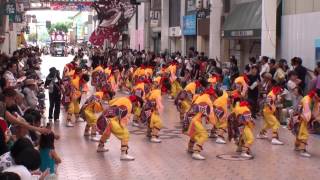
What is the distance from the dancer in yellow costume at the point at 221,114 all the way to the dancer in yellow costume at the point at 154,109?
1.34 meters

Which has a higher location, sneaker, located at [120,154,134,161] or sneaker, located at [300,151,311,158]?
sneaker, located at [120,154,134,161]

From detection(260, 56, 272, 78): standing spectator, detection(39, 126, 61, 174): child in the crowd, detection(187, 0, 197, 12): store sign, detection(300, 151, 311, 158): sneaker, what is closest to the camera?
detection(39, 126, 61, 174): child in the crowd

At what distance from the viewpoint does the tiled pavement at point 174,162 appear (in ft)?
34.1

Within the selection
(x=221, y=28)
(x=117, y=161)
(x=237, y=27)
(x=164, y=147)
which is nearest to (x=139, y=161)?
(x=117, y=161)

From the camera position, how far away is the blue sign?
32.4 m

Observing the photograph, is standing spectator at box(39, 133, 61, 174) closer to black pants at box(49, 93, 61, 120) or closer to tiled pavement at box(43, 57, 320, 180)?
tiled pavement at box(43, 57, 320, 180)

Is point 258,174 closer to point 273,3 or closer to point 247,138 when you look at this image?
point 247,138

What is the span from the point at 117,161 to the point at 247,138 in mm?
2648

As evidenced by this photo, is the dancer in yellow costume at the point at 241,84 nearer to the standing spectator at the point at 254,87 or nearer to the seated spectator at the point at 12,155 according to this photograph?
the standing spectator at the point at 254,87

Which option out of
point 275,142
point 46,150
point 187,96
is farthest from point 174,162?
point 46,150

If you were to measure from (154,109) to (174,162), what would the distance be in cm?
226

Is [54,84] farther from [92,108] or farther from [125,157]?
[125,157]

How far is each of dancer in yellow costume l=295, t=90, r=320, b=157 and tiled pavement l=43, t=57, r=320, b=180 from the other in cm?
24

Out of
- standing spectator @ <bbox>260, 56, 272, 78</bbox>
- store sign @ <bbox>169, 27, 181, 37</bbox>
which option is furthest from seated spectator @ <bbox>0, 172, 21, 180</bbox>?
store sign @ <bbox>169, 27, 181, 37</bbox>
